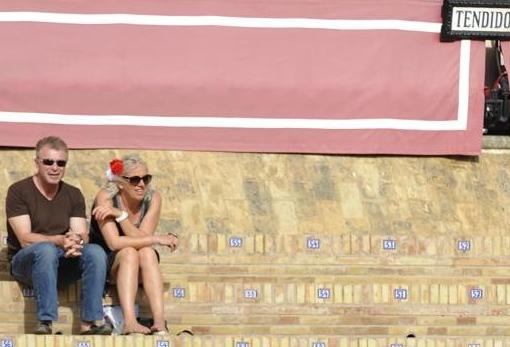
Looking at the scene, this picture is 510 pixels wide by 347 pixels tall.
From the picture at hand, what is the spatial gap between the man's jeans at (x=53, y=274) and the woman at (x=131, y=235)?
0.13 meters

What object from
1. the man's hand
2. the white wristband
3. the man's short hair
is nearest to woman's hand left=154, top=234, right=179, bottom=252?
the white wristband

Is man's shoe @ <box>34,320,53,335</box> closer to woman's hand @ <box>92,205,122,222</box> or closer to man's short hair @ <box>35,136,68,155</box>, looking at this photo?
woman's hand @ <box>92,205,122,222</box>

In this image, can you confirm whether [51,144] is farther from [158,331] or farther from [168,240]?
[158,331]

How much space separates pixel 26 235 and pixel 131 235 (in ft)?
2.04

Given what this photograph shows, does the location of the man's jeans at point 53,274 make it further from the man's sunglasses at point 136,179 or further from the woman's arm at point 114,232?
the man's sunglasses at point 136,179

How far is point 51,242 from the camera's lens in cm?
873

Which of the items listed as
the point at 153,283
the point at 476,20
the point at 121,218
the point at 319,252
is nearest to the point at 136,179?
the point at 121,218

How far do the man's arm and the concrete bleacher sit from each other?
1.02 feet

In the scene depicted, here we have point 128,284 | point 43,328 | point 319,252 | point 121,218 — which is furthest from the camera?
point 319,252

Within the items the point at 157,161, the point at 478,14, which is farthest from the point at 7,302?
the point at 478,14

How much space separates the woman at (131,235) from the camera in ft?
28.0

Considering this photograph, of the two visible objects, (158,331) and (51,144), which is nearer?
(158,331)

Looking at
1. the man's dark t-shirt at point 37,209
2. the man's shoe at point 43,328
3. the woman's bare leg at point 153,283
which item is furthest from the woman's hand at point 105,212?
Result: the man's shoe at point 43,328

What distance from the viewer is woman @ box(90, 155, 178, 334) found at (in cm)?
853
